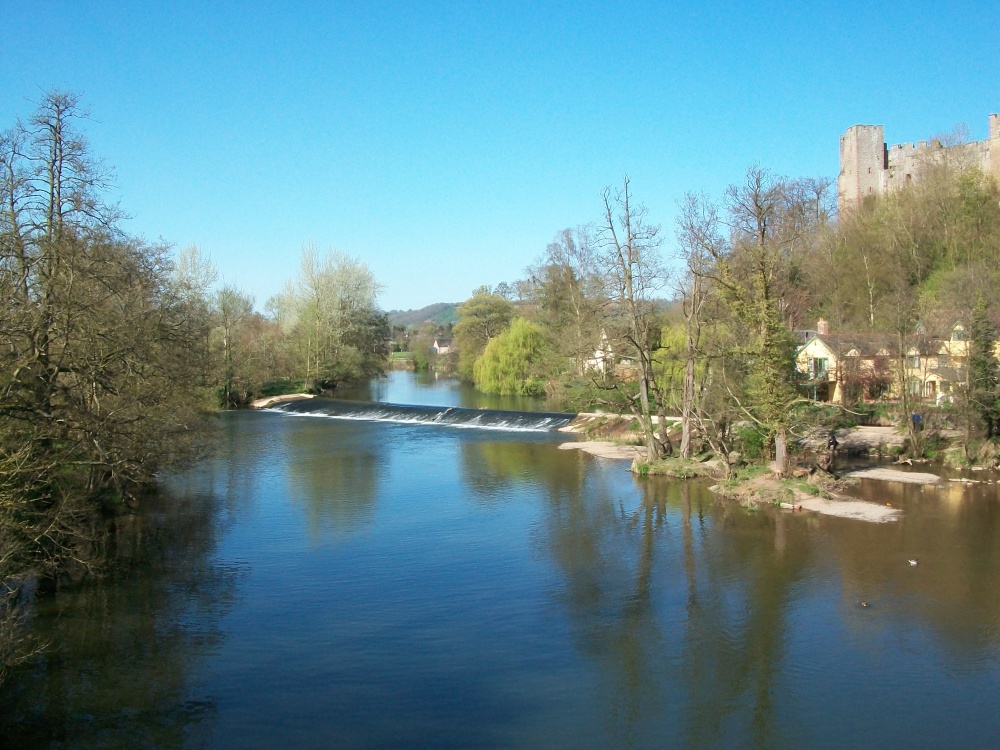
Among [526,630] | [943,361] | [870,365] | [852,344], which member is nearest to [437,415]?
[852,344]

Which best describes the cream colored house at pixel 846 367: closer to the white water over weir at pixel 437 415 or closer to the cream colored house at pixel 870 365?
the cream colored house at pixel 870 365

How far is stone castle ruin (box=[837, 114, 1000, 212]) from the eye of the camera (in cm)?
Answer: 3931

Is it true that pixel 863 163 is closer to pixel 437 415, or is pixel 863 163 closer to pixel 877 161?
pixel 877 161

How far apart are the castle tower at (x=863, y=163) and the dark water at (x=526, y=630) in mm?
30784

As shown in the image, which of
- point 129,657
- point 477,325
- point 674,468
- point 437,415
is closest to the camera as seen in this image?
point 129,657

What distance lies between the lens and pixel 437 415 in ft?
105

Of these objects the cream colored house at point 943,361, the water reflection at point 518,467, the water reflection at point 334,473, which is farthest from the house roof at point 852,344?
the water reflection at point 334,473

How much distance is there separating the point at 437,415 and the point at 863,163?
28.9 metres

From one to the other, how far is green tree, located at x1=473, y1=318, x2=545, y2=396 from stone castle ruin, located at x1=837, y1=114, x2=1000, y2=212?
58.2 ft

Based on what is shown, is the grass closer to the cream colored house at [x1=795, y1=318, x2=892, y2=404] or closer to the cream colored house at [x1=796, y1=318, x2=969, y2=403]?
the cream colored house at [x1=796, y1=318, x2=969, y2=403]

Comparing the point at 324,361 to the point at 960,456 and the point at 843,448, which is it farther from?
the point at 960,456

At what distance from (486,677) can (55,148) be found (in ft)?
31.4

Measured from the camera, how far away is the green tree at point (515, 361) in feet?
136

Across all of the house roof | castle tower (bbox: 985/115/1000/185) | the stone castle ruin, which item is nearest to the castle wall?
the stone castle ruin
